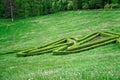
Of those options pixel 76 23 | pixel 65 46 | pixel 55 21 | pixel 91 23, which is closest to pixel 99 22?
pixel 91 23

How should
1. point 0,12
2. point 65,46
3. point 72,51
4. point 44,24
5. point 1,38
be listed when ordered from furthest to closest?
point 0,12 < point 44,24 < point 1,38 < point 65,46 < point 72,51

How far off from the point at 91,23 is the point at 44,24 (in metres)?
16.5

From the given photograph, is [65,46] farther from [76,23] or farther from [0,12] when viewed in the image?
[0,12]

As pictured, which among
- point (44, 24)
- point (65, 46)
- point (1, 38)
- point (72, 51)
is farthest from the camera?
point (44, 24)

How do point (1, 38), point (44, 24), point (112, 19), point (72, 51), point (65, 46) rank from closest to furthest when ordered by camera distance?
point (72, 51)
point (65, 46)
point (112, 19)
point (1, 38)
point (44, 24)

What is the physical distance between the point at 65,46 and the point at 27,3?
82.1m

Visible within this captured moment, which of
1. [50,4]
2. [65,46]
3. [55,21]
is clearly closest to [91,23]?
[55,21]

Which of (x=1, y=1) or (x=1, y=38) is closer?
(x=1, y=38)

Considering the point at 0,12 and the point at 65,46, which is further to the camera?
the point at 0,12

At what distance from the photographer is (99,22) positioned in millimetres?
62719

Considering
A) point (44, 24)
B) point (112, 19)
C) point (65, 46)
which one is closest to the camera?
point (65, 46)

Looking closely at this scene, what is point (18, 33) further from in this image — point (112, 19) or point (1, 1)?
point (1, 1)

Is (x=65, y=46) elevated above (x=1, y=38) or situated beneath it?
elevated above

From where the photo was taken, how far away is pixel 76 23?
227ft
